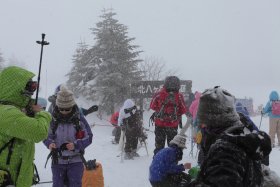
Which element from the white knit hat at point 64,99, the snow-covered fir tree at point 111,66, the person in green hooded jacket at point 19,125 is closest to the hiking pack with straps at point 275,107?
the white knit hat at point 64,99

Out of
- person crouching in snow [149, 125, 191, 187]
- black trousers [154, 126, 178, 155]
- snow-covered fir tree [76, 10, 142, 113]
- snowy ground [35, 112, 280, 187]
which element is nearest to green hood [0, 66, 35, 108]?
person crouching in snow [149, 125, 191, 187]

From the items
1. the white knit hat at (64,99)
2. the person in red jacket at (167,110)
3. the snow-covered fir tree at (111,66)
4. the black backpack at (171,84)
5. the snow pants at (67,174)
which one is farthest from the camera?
the snow-covered fir tree at (111,66)

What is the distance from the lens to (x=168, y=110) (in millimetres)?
9586

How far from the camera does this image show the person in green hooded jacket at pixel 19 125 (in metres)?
3.46

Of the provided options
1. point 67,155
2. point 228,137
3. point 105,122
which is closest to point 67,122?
point 67,155

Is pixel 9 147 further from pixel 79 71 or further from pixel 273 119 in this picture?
pixel 79 71

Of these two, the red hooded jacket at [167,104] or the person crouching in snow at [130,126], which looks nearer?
Answer: the red hooded jacket at [167,104]

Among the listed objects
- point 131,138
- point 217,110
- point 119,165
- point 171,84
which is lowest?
point 119,165

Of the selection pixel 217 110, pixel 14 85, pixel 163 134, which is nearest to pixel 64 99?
pixel 14 85

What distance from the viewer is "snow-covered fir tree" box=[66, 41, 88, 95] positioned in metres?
32.2

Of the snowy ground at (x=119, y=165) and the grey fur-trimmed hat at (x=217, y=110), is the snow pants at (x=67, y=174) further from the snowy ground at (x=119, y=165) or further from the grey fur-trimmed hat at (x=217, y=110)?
the grey fur-trimmed hat at (x=217, y=110)

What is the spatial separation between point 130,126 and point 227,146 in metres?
9.75

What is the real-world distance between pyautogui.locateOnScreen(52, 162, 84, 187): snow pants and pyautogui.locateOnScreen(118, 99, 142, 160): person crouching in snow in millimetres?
5890

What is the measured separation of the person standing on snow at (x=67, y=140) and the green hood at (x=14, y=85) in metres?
2.17
